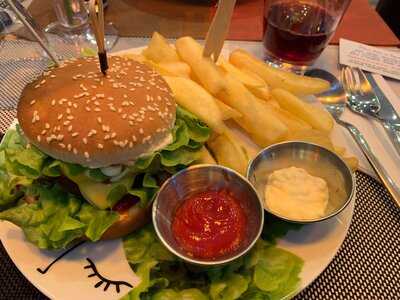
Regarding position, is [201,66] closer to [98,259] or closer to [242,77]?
[242,77]

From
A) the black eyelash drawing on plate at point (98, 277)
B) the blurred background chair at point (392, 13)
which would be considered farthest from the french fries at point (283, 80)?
the blurred background chair at point (392, 13)

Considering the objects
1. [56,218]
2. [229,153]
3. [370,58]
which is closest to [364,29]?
[370,58]

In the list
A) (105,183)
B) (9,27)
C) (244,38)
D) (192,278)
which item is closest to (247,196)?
(192,278)

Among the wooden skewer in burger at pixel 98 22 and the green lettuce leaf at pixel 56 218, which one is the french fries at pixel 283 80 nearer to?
the wooden skewer in burger at pixel 98 22

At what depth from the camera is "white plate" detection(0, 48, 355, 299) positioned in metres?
1.38

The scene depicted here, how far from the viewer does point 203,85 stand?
1822 millimetres

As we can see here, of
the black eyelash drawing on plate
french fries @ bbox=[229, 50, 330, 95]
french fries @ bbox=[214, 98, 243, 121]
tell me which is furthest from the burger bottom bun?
french fries @ bbox=[229, 50, 330, 95]

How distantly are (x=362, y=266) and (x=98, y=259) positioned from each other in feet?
3.34

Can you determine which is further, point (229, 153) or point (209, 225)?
point (229, 153)

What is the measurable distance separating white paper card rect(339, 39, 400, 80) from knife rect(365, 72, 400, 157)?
0.21 metres

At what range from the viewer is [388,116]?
2.12 m

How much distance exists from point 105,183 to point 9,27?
1759 millimetres

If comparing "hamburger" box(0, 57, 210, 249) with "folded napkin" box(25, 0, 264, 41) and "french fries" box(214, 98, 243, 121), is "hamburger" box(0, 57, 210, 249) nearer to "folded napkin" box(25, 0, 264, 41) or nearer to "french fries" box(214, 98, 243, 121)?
"french fries" box(214, 98, 243, 121)

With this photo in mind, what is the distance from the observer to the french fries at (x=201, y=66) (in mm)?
1754
